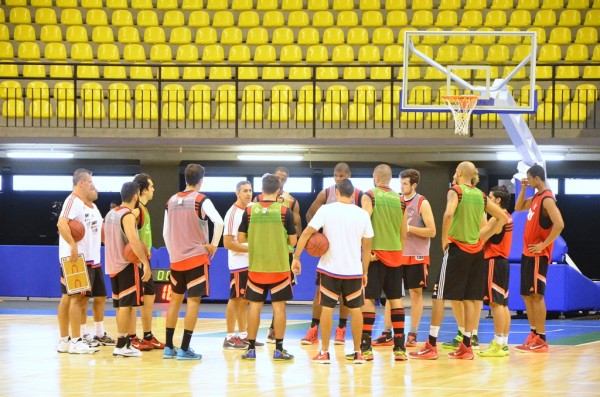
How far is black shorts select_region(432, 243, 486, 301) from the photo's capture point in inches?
404

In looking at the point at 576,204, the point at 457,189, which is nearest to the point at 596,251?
the point at 576,204

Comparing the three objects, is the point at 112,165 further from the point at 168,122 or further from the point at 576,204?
the point at 576,204

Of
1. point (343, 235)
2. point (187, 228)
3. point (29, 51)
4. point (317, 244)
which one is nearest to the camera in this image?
point (317, 244)

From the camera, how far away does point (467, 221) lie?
10336mm

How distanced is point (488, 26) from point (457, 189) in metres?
12.0

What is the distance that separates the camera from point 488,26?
21.5m

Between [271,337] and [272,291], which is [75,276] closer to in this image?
[272,291]

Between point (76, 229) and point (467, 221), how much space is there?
13.1 ft

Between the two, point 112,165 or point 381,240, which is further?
point 112,165

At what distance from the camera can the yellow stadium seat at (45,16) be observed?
2227 centimetres

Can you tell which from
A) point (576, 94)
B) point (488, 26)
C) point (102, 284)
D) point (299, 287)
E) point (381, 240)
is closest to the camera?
point (381, 240)

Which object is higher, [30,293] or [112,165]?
[112,165]

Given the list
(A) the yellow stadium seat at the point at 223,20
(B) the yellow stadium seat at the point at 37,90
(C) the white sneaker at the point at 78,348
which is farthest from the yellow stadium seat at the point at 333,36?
(C) the white sneaker at the point at 78,348

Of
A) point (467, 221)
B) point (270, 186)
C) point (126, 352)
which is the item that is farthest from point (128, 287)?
point (467, 221)
